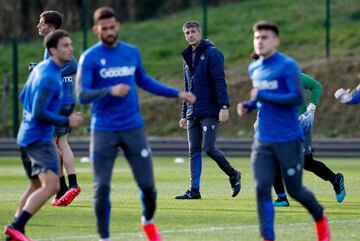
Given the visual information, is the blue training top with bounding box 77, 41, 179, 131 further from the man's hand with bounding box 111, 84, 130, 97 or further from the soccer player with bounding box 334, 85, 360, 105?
the soccer player with bounding box 334, 85, 360, 105

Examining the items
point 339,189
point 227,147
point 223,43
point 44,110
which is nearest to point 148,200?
point 44,110

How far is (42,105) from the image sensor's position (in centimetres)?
1174

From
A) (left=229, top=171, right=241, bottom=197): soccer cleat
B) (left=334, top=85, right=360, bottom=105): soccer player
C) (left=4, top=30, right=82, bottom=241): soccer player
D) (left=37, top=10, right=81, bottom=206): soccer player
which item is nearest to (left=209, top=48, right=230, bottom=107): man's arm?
(left=229, top=171, right=241, bottom=197): soccer cleat

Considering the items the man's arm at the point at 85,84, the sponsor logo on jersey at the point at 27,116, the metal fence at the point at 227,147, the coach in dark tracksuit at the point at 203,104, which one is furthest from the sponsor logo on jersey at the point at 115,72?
the metal fence at the point at 227,147

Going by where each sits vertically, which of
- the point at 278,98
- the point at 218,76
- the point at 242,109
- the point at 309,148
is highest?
the point at 278,98

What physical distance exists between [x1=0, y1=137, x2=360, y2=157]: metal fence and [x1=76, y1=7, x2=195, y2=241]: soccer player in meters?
17.6

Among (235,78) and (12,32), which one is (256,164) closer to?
(235,78)

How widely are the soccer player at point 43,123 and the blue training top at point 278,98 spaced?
1.68 m

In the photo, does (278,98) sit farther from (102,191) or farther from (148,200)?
(102,191)

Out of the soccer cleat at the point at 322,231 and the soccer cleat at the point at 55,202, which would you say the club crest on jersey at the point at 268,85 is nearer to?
the soccer cleat at the point at 322,231

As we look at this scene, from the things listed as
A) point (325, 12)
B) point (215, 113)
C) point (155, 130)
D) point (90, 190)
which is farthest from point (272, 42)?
point (325, 12)

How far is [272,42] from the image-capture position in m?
11.5

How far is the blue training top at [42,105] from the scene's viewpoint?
38.5 ft

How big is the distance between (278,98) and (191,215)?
10.9 ft
